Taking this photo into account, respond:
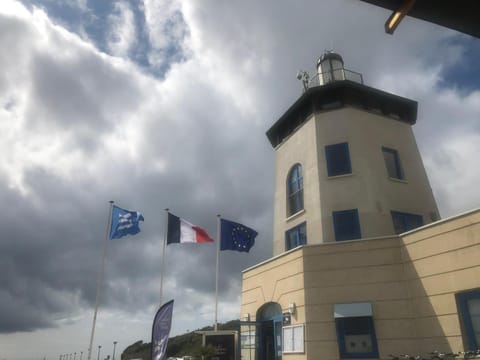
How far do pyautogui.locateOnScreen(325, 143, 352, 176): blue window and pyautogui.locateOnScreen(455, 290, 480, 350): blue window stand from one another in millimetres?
8736

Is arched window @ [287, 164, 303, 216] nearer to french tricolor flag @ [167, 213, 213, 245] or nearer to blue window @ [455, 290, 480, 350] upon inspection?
french tricolor flag @ [167, 213, 213, 245]

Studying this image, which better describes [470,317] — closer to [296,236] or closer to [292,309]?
[292,309]

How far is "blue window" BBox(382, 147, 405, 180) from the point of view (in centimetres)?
2198

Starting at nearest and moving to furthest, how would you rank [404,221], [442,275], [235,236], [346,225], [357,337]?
[442,275] → [357,337] → [346,225] → [404,221] → [235,236]

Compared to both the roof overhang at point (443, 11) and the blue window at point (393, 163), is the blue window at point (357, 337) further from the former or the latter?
the roof overhang at point (443, 11)

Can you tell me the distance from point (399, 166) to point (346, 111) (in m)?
4.50

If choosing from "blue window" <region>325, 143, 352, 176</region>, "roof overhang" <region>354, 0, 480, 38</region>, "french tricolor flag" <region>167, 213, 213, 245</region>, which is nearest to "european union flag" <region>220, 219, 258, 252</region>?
"french tricolor flag" <region>167, 213, 213, 245</region>

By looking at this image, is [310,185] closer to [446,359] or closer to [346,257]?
[346,257]

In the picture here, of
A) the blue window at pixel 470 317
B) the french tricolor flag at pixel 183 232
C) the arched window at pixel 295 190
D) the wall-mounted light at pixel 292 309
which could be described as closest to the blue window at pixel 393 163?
the arched window at pixel 295 190

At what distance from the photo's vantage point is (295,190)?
23594mm

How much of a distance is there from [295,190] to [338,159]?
11.3 feet

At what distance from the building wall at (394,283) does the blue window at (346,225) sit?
5.69 ft

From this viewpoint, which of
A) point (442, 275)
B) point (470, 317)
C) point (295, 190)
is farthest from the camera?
point (295, 190)

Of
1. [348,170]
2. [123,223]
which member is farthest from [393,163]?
[123,223]
